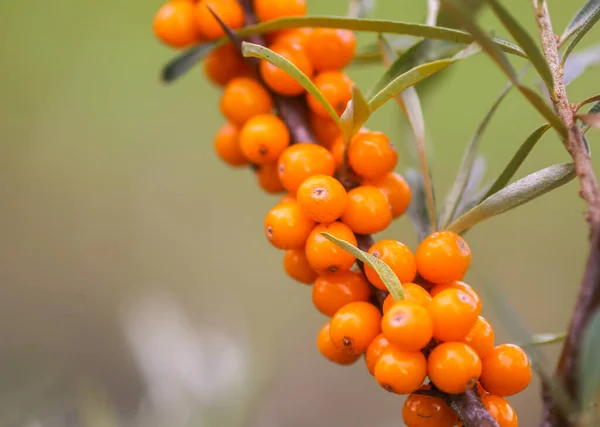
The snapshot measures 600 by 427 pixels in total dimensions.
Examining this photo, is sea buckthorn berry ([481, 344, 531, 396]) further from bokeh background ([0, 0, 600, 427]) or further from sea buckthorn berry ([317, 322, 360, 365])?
bokeh background ([0, 0, 600, 427])

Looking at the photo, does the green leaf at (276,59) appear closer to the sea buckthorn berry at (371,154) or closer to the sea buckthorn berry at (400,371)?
the sea buckthorn berry at (371,154)

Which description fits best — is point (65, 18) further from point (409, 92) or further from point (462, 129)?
point (409, 92)

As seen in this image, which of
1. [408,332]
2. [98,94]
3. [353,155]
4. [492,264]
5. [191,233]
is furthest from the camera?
[98,94]

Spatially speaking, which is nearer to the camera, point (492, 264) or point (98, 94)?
point (492, 264)

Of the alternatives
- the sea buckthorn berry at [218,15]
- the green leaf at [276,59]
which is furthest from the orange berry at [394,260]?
the sea buckthorn berry at [218,15]

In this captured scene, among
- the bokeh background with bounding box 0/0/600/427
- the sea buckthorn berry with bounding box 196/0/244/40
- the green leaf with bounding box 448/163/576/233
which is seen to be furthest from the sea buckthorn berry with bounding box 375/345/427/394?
the bokeh background with bounding box 0/0/600/427

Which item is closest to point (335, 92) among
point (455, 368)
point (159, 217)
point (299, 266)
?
point (299, 266)

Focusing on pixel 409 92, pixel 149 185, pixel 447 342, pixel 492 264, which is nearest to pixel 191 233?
pixel 149 185
